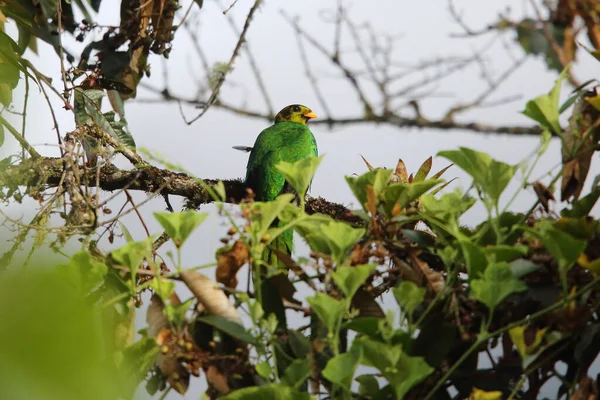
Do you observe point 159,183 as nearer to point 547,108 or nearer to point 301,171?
point 301,171

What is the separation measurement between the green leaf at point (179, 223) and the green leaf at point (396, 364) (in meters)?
0.24

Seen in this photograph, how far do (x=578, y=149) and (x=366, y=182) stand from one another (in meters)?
0.30

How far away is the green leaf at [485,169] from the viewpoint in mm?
882

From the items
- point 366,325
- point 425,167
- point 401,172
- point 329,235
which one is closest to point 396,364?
point 366,325

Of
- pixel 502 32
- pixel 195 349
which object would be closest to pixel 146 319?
pixel 195 349

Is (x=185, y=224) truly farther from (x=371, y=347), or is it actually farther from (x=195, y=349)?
(x=371, y=347)

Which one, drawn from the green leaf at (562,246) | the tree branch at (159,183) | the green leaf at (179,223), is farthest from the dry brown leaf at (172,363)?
the tree branch at (159,183)

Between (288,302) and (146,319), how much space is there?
0.18 m

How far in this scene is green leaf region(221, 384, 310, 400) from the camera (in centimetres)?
76

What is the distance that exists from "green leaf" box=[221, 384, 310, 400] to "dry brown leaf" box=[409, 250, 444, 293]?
0.23 m

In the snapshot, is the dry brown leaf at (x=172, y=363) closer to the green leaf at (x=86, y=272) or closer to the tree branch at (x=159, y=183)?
the green leaf at (x=86, y=272)

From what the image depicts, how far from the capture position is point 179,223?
0.86m

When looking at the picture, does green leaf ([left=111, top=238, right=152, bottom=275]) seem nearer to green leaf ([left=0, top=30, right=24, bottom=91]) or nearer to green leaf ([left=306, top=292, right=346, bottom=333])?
green leaf ([left=306, top=292, right=346, bottom=333])

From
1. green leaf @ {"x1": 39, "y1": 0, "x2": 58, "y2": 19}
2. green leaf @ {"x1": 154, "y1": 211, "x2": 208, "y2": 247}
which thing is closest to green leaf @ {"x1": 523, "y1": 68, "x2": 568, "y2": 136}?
green leaf @ {"x1": 154, "y1": 211, "x2": 208, "y2": 247}
